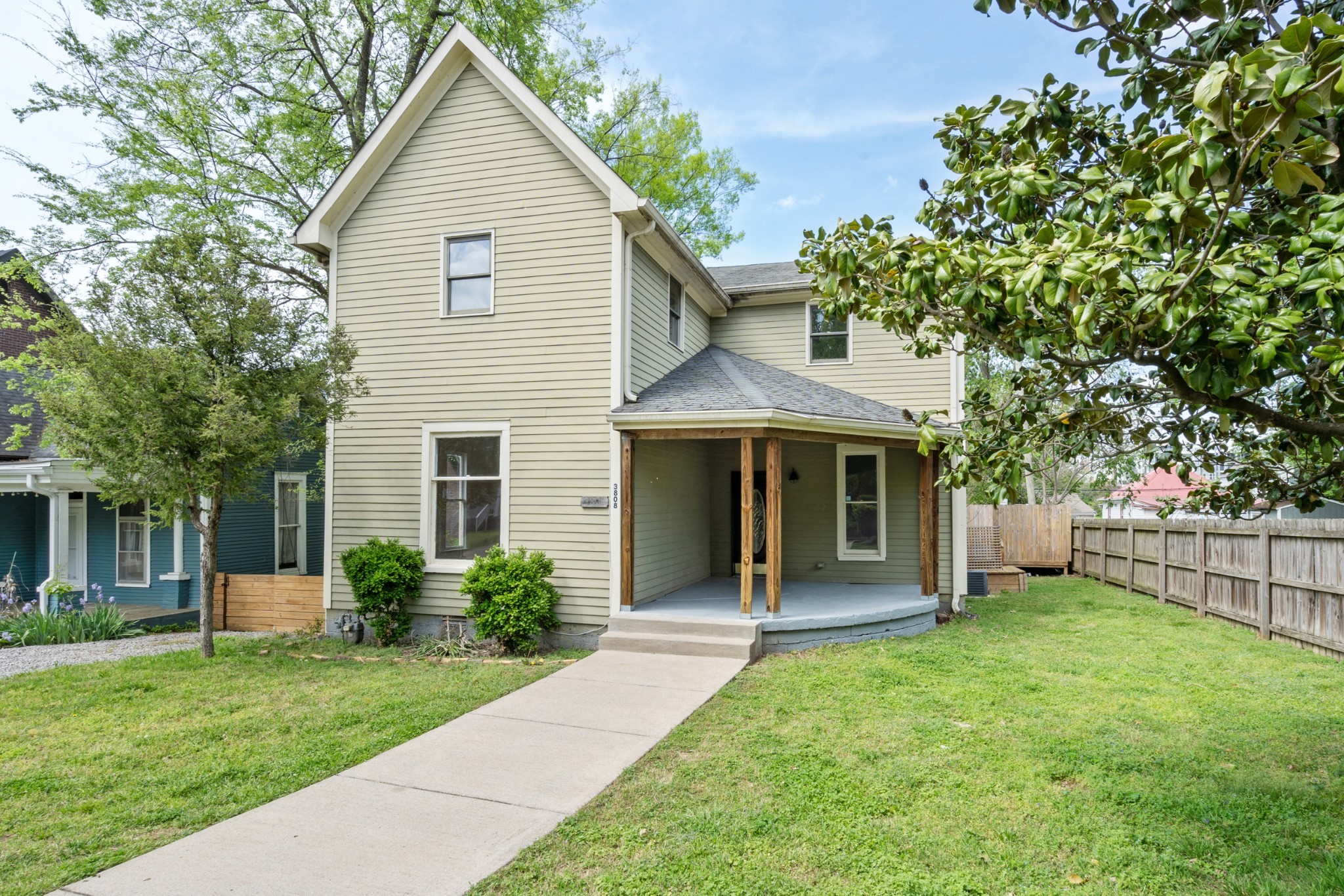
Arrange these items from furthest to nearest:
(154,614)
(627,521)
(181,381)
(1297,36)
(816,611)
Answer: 1. (154,614)
2. (816,611)
3. (627,521)
4. (181,381)
5. (1297,36)

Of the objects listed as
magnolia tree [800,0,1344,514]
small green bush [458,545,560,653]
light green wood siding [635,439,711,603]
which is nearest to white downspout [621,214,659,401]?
light green wood siding [635,439,711,603]

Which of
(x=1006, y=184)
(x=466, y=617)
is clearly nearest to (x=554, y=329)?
(x=466, y=617)

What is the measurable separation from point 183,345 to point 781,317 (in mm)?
8484

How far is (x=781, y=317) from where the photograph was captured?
1221 cm

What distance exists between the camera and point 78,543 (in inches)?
496

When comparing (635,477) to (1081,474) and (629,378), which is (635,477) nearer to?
(629,378)

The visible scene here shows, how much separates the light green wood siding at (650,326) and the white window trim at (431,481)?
1895 millimetres

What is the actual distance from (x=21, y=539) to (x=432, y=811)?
539 inches

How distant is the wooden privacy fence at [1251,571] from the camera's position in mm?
7691

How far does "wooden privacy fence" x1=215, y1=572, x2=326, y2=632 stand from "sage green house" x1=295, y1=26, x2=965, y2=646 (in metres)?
1.05

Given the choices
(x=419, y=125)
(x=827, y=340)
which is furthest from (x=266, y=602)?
(x=827, y=340)

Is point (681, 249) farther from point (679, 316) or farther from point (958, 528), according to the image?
point (958, 528)

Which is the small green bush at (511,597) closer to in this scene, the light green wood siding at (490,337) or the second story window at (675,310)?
the light green wood siding at (490,337)

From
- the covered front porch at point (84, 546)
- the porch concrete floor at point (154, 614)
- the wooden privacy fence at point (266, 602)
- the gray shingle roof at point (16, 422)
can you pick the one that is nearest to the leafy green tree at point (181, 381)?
the wooden privacy fence at point (266, 602)
